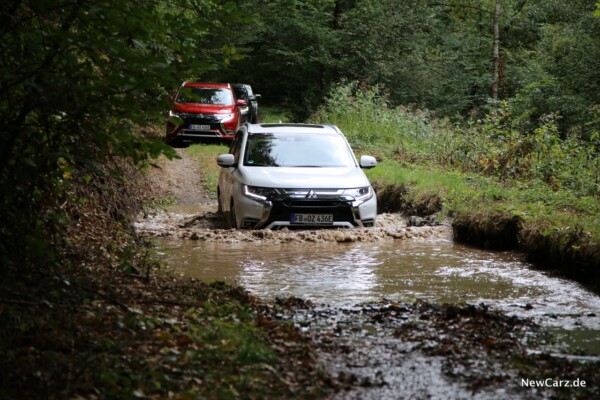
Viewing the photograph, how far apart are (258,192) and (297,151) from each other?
4.67 feet

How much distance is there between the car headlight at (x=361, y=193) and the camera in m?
12.4

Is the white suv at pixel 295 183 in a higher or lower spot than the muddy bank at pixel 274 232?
higher

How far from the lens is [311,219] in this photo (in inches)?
484

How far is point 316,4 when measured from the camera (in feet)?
135

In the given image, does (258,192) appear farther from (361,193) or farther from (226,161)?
(361,193)

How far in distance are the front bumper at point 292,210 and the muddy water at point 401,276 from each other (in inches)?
16.6

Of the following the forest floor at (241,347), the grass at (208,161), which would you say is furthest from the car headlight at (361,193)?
the grass at (208,161)

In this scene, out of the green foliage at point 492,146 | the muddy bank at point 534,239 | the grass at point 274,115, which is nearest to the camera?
the muddy bank at point 534,239

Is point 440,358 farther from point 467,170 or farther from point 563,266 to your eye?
point 467,170

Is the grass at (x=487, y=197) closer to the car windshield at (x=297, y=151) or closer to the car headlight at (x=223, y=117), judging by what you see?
the car windshield at (x=297, y=151)

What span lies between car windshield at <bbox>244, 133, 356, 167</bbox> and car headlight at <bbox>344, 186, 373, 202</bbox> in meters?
0.80

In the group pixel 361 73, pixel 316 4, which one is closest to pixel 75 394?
pixel 361 73

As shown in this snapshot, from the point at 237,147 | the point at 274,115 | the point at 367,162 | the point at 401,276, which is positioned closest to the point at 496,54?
the point at 274,115

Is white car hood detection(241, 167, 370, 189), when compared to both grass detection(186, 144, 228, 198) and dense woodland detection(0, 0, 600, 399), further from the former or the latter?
grass detection(186, 144, 228, 198)
